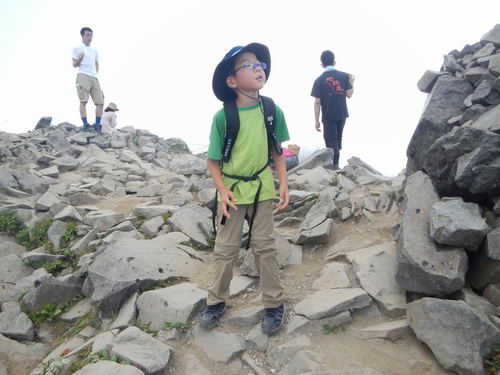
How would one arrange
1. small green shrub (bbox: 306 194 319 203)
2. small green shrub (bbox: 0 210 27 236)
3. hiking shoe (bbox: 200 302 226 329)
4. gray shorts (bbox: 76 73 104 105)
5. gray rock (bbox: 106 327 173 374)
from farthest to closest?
1. gray shorts (bbox: 76 73 104 105)
2. small green shrub (bbox: 0 210 27 236)
3. small green shrub (bbox: 306 194 319 203)
4. hiking shoe (bbox: 200 302 226 329)
5. gray rock (bbox: 106 327 173 374)

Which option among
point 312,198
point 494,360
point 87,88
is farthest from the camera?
point 87,88

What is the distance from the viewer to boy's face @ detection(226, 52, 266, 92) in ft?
12.6

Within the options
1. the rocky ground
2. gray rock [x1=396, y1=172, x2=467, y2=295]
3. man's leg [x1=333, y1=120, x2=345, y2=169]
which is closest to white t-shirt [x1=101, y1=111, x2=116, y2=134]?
man's leg [x1=333, y1=120, x2=345, y2=169]

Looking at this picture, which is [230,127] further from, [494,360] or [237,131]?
[494,360]

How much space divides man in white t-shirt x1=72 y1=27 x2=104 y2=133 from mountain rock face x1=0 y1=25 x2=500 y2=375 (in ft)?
24.1

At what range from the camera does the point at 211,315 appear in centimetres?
425

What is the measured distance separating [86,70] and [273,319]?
1315 centimetres

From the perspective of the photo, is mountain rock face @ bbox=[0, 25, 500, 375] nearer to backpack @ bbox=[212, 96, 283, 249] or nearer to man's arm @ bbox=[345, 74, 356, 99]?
backpack @ bbox=[212, 96, 283, 249]

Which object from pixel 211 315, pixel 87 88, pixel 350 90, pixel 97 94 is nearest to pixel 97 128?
pixel 97 94

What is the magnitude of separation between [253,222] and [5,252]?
559cm

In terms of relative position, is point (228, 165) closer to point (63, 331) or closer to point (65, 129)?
point (63, 331)

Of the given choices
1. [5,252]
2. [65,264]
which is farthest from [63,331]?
[5,252]

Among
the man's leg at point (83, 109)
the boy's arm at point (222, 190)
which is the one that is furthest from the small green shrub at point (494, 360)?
the man's leg at point (83, 109)

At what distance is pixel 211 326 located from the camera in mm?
4211
